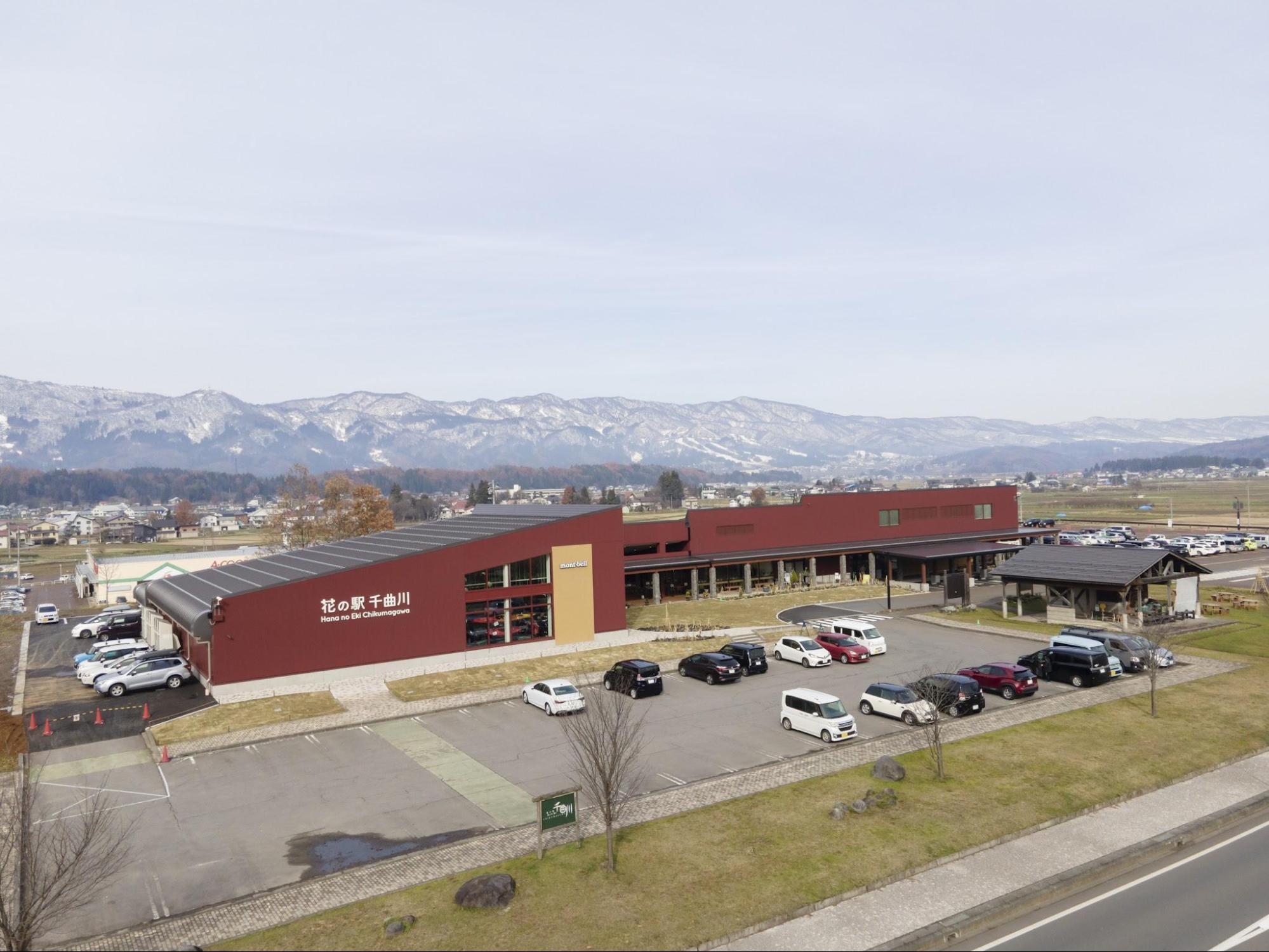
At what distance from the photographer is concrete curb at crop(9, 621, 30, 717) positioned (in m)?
38.8

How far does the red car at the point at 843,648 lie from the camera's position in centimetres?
4328

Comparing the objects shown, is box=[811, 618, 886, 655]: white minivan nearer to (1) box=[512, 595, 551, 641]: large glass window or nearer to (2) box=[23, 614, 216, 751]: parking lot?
(1) box=[512, 595, 551, 641]: large glass window

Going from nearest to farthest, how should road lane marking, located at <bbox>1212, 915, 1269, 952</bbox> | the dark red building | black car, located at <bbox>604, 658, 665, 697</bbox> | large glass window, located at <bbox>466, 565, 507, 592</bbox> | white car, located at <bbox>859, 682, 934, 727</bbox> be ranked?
road lane marking, located at <bbox>1212, 915, 1269, 952</bbox>
white car, located at <bbox>859, 682, 934, 727</bbox>
black car, located at <bbox>604, 658, 665, 697</bbox>
the dark red building
large glass window, located at <bbox>466, 565, 507, 592</bbox>

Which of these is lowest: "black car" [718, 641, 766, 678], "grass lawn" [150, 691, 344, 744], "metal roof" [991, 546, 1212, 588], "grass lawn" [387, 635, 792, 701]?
"grass lawn" [387, 635, 792, 701]

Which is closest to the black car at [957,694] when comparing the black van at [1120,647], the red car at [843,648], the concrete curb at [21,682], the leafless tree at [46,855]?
the red car at [843,648]

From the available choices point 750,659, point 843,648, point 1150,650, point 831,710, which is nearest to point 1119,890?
point 831,710

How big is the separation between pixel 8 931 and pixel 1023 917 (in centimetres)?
2014

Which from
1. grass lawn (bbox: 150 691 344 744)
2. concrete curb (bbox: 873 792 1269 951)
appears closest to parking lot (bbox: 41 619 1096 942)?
grass lawn (bbox: 150 691 344 744)

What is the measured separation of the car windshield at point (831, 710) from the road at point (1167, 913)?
1135 cm

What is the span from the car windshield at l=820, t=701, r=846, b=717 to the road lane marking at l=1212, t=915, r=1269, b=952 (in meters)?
14.3

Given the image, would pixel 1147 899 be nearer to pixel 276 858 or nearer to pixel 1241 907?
pixel 1241 907

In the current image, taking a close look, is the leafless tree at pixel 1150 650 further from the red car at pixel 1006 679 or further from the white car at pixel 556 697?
the white car at pixel 556 697

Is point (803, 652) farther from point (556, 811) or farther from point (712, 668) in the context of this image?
point (556, 811)

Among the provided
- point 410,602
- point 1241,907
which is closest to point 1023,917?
point 1241,907
